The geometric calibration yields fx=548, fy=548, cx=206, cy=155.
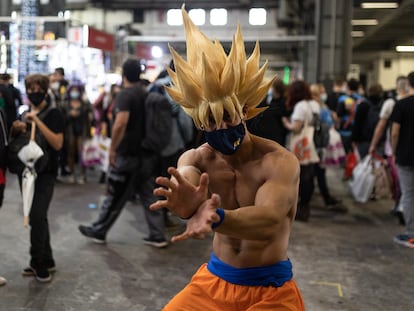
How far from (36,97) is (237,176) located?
2.79m

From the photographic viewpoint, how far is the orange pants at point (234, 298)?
2.15 meters

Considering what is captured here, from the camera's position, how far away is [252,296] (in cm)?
216

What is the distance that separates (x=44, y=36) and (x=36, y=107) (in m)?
7.29

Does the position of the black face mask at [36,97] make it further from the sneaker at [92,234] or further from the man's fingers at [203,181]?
the man's fingers at [203,181]

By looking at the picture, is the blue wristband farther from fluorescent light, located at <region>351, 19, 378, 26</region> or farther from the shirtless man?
fluorescent light, located at <region>351, 19, 378, 26</region>

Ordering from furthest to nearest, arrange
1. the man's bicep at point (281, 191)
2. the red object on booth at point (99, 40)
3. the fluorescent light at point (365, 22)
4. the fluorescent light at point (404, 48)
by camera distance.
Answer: the fluorescent light at point (404, 48) → the fluorescent light at point (365, 22) → the red object on booth at point (99, 40) → the man's bicep at point (281, 191)

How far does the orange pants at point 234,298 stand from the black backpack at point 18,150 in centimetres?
251

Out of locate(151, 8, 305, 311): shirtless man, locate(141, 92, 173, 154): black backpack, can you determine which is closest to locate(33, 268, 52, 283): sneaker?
locate(141, 92, 173, 154): black backpack

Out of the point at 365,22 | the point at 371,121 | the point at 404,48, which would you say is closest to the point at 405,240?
the point at 371,121

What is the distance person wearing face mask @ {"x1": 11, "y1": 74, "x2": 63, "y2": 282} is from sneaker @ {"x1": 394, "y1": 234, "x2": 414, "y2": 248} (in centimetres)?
375

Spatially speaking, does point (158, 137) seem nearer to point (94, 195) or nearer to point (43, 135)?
point (43, 135)

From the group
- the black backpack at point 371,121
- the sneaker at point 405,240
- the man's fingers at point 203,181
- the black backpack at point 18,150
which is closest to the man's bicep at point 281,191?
the man's fingers at point 203,181

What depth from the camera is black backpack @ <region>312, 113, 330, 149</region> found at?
6.88 m

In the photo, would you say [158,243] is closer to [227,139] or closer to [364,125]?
[227,139]
